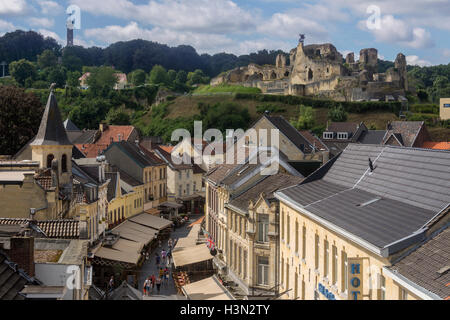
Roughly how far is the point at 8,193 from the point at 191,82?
478 ft

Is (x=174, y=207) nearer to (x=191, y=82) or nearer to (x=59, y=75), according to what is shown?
(x=59, y=75)

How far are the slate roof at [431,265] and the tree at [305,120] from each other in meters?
95.8

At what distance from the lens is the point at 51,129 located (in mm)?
31922

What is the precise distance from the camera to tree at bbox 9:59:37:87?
472 feet

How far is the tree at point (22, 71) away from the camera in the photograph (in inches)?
5664

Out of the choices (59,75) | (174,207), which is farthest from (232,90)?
(174,207)

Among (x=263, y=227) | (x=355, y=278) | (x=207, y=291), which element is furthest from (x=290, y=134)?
(x=355, y=278)

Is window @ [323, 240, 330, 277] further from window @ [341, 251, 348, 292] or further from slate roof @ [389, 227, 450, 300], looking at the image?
slate roof @ [389, 227, 450, 300]

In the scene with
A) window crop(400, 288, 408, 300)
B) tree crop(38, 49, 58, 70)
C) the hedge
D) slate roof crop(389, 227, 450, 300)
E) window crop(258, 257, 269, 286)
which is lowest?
window crop(258, 257, 269, 286)

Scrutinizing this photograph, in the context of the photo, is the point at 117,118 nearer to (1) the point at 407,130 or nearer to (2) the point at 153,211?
(2) the point at 153,211

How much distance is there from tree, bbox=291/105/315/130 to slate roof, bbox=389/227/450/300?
95.8 meters

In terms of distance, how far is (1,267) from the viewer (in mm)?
12742

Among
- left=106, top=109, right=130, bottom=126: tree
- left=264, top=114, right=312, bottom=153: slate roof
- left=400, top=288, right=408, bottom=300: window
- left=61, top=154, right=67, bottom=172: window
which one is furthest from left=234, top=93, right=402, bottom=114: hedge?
left=400, top=288, right=408, bottom=300: window

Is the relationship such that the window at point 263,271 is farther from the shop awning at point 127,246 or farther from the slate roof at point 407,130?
the slate roof at point 407,130
